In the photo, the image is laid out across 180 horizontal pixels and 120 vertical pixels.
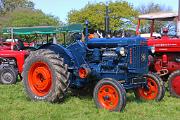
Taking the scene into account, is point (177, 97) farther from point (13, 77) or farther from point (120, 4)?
point (120, 4)

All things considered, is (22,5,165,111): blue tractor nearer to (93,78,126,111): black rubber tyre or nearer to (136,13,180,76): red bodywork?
(93,78,126,111): black rubber tyre

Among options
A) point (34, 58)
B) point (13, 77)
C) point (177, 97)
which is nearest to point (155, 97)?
point (177, 97)

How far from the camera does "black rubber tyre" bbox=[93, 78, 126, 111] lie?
7.09 metres

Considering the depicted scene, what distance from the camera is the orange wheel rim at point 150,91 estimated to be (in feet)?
27.4

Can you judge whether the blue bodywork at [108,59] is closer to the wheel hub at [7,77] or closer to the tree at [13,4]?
the wheel hub at [7,77]

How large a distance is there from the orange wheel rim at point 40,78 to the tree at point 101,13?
2663cm

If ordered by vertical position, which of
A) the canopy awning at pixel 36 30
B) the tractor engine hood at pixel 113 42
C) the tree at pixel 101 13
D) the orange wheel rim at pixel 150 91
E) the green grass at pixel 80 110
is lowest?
the green grass at pixel 80 110

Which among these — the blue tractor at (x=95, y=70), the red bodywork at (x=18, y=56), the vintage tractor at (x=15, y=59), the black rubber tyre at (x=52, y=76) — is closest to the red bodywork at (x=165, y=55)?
the blue tractor at (x=95, y=70)

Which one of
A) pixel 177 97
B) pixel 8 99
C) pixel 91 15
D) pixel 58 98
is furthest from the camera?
pixel 91 15

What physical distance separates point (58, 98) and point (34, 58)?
1.02m

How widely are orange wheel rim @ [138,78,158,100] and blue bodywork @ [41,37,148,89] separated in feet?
0.76

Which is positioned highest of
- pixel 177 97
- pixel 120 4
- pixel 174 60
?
pixel 120 4

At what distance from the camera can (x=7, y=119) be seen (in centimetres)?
651

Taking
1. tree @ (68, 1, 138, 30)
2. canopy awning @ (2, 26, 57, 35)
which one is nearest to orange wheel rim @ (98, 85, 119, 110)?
canopy awning @ (2, 26, 57, 35)
